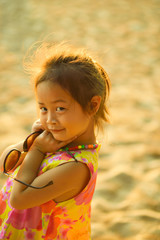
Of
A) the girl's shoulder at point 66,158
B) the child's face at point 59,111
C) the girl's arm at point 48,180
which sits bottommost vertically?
the girl's arm at point 48,180

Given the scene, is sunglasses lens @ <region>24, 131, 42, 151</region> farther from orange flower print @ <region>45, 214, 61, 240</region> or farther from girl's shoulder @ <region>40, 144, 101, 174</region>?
orange flower print @ <region>45, 214, 61, 240</region>

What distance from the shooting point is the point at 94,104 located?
4.44 ft

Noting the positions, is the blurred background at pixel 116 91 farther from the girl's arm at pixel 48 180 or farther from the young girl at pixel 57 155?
the girl's arm at pixel 48 180

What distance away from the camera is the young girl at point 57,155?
126 cm

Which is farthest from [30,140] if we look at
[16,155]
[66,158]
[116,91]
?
[116,91]

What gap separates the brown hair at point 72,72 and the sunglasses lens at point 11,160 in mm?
283

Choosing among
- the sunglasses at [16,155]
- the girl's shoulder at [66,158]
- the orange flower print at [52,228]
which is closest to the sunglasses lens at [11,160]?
the sunglasses at [16,155]

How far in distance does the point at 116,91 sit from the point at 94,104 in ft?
9.58

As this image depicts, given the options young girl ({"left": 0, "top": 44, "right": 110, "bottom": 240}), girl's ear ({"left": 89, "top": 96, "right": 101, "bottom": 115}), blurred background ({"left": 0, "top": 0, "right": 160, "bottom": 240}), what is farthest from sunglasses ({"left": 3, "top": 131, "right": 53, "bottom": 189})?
blurred background ({"left": 0, "top": 0, "right": 160, "bottom": 240})

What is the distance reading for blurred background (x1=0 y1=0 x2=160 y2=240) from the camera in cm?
244

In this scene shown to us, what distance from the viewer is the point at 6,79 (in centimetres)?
438

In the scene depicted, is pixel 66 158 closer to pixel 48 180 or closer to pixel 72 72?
pixel 48 180

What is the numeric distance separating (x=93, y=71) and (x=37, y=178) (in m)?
0.44

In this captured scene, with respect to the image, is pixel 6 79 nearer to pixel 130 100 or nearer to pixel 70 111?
pixel 130 100
